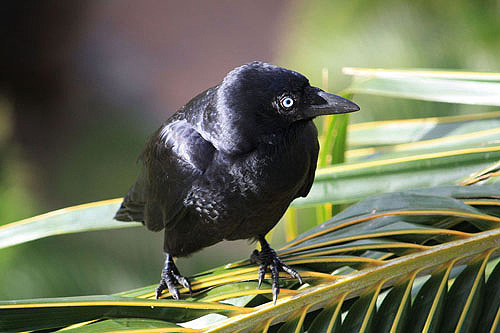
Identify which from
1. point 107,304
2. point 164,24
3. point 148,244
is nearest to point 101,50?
point 164,24

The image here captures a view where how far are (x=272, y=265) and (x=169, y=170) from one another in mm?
297

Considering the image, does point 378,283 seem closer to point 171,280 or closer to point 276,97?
point 276,97

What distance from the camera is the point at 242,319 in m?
0.81

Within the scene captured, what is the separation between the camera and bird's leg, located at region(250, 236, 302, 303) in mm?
922

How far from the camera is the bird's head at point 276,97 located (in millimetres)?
994

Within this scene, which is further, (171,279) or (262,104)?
(171,279)

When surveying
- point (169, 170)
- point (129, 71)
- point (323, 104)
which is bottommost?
point (169, 170)

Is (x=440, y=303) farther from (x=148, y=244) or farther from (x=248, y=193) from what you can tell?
(x=148, y=244)

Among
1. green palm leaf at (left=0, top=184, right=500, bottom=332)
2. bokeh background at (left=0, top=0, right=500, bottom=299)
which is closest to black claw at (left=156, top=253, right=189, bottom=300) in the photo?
green palm leaf at (left=0, top=184, right=500, bottom=332)

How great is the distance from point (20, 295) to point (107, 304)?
6.03 feet

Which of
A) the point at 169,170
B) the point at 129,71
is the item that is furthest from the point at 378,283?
the point at 129,71

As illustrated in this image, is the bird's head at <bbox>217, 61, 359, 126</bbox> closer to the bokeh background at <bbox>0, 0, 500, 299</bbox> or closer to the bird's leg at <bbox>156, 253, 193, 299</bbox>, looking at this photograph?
the bird's leg at <bbox>156, 253, 193, 299</bbox>

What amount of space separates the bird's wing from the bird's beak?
0.21m

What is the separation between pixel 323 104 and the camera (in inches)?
39.3
